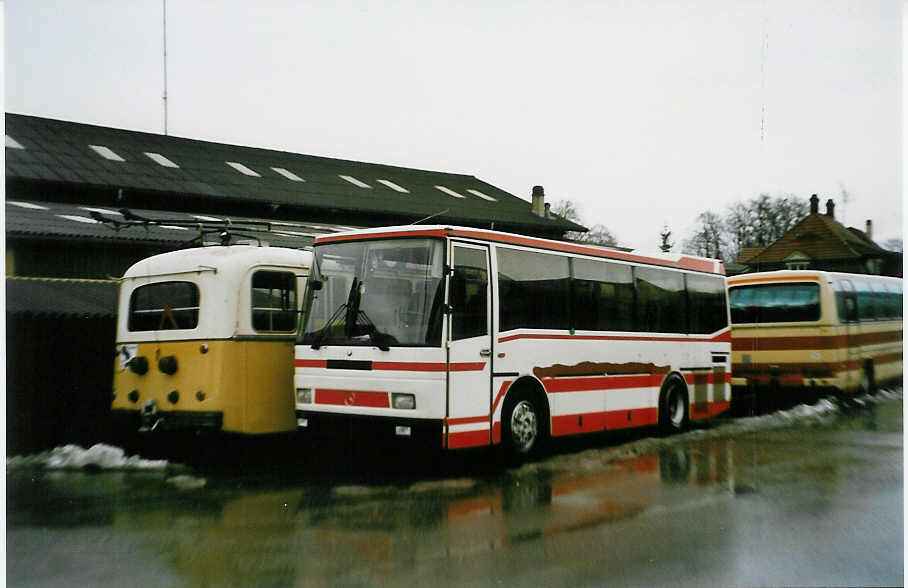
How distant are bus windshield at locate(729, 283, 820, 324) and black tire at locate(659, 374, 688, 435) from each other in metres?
2.57

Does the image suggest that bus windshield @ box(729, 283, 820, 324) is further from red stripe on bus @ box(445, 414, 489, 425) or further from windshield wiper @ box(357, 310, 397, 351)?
windshield wiper @ box(357, 310, 397, 351)

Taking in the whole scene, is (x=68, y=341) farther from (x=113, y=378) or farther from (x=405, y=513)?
(x=405, y=513)

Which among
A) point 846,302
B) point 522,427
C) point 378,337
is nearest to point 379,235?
point 378,337

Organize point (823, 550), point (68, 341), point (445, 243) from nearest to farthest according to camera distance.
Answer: point (823, 550)
point (445, 243)
point (68, 341)

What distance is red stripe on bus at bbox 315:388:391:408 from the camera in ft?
33.5

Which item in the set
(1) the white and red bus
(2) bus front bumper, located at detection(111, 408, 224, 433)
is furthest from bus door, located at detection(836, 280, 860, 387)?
(2) bus front bumper, located at detection(111, 408, 224, 433)

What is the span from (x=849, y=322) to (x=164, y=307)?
32.2ft

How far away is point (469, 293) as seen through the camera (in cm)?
1042

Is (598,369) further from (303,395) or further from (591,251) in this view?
(303,395)

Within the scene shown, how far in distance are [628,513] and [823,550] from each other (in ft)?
5.97

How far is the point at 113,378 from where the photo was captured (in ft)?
39.9

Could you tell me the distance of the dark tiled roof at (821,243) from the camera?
34.6 ft

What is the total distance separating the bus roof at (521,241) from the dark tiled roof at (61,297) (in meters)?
3.15

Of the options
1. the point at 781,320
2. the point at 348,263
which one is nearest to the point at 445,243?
the point at 348,263
